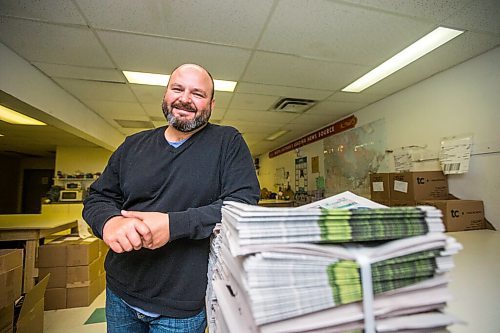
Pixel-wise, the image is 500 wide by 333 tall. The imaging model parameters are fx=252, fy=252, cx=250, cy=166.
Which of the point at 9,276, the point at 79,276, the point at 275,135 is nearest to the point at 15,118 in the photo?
the point at 79,276

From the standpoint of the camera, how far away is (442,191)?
2299 mm

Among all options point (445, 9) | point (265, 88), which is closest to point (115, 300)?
point (445, 9)

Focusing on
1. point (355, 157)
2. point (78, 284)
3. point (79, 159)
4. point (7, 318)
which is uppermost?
point (79, 159)

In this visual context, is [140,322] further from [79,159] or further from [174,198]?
[79,159]

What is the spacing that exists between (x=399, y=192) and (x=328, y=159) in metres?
2.20

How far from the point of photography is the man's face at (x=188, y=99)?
0.89 meters

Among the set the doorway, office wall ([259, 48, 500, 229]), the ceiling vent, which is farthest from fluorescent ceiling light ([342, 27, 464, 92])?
the doorway

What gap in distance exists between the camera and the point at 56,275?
8.43 feet

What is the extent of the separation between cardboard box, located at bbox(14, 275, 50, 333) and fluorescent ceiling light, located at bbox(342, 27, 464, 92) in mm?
3277

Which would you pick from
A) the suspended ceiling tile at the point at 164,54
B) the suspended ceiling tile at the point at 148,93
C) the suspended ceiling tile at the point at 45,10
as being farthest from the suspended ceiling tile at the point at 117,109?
the suspended ceiling tile at the point at 45,10

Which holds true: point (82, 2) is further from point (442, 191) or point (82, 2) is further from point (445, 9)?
point (442, 191)

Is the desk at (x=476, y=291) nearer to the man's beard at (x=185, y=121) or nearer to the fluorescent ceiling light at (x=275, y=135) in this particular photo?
the man's beard at (x=185, y=121)

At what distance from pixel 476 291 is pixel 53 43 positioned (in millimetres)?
2824

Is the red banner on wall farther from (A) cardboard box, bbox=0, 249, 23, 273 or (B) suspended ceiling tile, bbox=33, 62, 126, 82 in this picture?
(A) cardboard box, bbox=0, 249, 23, 273
